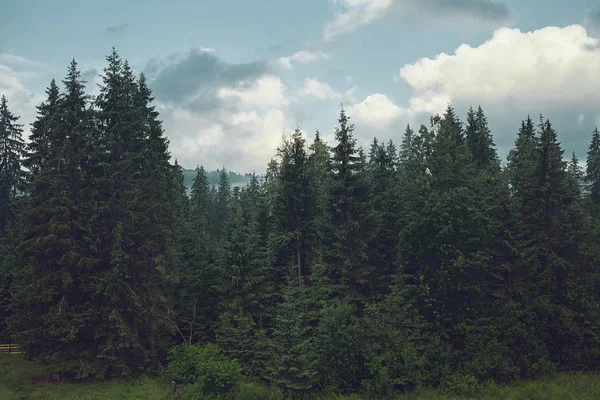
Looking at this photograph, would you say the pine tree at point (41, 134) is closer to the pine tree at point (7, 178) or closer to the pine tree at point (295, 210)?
the pine tree at point (7, 178)

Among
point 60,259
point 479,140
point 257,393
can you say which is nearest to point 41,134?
point 60,259

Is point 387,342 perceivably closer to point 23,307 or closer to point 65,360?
point 65,360

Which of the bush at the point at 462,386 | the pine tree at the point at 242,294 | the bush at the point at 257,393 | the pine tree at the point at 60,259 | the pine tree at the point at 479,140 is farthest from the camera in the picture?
the pine tree at the point at 479,140

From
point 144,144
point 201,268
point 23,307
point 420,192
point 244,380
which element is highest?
point 144,144

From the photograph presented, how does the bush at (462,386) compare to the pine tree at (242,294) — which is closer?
the bush at (462,386)

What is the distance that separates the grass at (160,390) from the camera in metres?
25.8

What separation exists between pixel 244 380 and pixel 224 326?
4.71m

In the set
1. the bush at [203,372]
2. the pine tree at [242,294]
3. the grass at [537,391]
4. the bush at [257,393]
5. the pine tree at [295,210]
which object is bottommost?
the grass at [537,391]

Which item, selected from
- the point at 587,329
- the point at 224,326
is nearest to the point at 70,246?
the point at 224,326

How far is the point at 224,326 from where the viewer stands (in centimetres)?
3225

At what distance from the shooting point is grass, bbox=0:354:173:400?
84.3ft

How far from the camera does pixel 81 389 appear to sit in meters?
27.2

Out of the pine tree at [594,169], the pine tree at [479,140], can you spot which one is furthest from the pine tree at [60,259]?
the pine tree at [594,169]

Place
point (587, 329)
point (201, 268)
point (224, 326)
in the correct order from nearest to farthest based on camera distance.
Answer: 1. point (587, 329)
2. point (224, 326)
3. point (201, 268)
